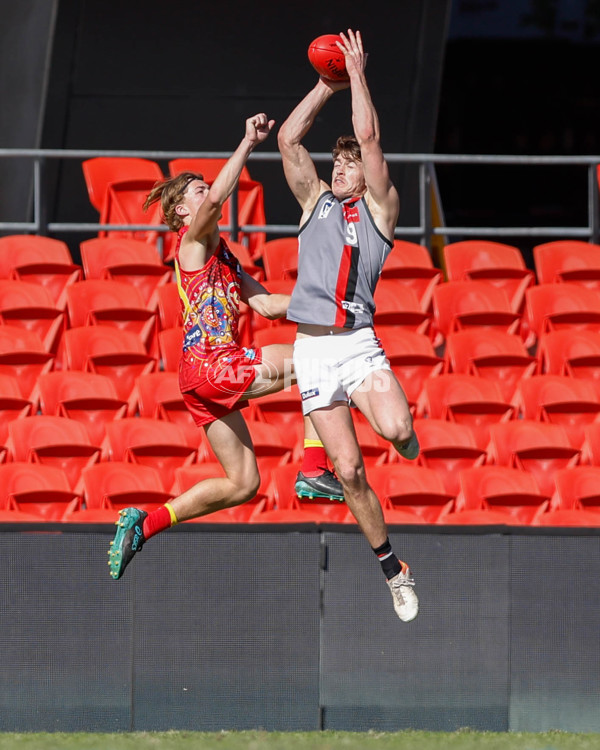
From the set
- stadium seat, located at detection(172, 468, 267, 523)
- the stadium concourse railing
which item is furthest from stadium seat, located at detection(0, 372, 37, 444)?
the stadium concourse railing

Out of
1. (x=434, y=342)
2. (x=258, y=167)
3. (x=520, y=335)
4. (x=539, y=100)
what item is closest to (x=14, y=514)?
(x=434, y=342)

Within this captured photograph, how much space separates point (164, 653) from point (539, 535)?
76.0 inches

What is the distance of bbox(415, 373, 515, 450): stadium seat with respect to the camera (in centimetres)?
811

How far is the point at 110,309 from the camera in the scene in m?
8.49

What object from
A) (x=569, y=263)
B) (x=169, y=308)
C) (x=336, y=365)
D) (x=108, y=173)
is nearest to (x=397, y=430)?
(x=336, y=365)

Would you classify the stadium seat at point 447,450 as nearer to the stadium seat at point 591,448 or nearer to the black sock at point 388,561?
the stadium seat at point 591,448

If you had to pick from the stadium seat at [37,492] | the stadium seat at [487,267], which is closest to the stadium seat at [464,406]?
the stadium seat at [487,267]

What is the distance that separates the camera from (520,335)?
357 inches

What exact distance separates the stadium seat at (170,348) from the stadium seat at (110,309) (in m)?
0.23

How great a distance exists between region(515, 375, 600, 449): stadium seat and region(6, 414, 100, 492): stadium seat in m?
2.80

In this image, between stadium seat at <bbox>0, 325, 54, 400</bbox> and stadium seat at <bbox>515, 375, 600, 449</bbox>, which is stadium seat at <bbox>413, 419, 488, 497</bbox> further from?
stadium seat at <bbox>0, 325, 54, 400</bbox>

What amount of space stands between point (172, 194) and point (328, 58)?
964 mm

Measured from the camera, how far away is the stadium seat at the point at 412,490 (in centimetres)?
741

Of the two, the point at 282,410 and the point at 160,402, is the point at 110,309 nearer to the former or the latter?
the point at 160,402
